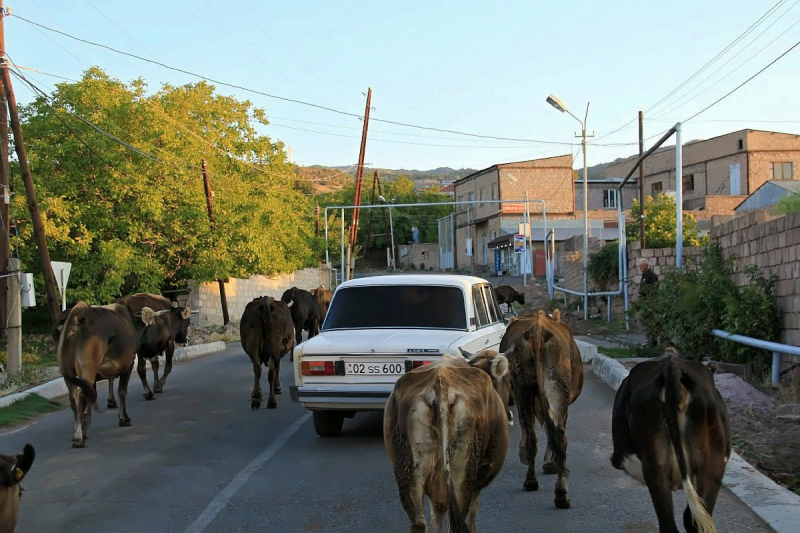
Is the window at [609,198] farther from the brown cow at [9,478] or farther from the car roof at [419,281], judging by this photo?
the brown cow at [9,478]

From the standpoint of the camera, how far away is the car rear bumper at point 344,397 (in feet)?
27.8

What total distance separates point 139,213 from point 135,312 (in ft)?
53.8

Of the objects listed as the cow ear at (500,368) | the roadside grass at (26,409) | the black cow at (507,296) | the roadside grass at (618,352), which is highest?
the black cow at (507,296)

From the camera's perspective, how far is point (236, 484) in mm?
7363

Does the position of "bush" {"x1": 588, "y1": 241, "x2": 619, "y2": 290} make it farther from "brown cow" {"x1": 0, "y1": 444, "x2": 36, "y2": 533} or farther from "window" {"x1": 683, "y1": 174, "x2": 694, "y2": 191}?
"window" {"x1": 683, "y1": 174, "x2": 694, "y2": 191}

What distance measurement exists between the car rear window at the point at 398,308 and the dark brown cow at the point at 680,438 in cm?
465

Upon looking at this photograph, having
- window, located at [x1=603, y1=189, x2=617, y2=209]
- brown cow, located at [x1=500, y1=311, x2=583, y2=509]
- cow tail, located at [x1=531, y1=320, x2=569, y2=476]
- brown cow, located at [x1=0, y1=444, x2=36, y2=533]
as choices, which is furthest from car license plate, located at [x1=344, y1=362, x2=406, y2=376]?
window, located at [x1=603, y1=189, x2=617, y2=209]

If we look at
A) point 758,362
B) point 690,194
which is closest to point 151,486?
point 758,362

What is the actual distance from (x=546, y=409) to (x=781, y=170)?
52464 mm

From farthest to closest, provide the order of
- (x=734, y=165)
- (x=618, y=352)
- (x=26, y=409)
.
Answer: (x=734, y=165), (x=618, y=352), (x=26, y=409)

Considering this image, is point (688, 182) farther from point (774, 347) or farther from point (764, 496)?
point (764, 496)

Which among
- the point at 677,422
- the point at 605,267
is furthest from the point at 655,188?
the point at 677,422

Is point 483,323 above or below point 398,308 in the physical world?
below

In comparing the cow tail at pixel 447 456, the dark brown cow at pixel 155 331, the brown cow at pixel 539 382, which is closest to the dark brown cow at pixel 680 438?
the cow tail at pixel 447 456
